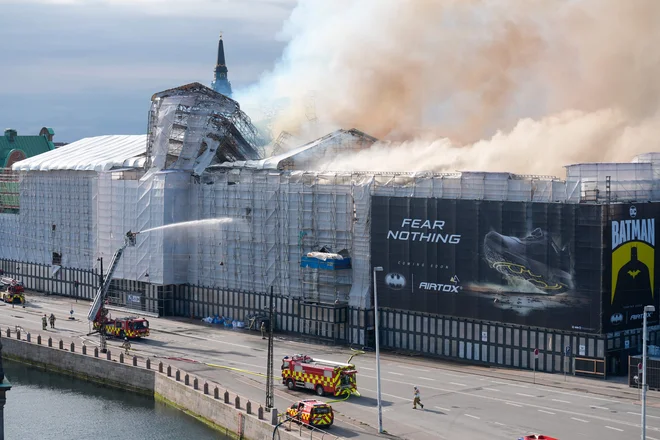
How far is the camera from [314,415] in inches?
2398

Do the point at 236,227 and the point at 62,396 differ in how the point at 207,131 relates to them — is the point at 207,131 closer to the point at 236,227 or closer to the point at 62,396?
the point at 236,227

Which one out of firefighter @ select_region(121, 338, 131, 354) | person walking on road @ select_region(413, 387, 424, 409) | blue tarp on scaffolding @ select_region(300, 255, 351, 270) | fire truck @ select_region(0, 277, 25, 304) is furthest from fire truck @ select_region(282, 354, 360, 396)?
fire truck @ select_region(0, 277, 25, 304)

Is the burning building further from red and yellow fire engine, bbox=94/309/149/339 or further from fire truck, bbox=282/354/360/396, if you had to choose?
fire truck, bbox=282/354/360/396

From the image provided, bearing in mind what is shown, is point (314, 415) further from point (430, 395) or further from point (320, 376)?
point (430, 395)

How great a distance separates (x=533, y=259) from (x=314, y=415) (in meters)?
25.4

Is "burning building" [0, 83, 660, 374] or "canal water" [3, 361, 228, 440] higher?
"burning building" [0, 83, 660, 374]

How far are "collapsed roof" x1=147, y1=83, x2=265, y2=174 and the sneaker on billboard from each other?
121 ft

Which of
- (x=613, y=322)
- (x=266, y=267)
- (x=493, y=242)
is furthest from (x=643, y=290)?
(x=266, y=267)

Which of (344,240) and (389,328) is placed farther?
(344,240)

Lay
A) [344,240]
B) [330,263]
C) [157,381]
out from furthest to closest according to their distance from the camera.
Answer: [344,240] → [330,263] → [157,381]

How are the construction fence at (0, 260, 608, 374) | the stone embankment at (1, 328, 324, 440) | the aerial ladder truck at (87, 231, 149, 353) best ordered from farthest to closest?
the aerial ladder truck at (87, 231, 149, 353), the construction fence at (0, 260, 608, 374), the stone embankment at (1, 328, 324, 440)

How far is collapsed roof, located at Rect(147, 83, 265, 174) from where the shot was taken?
348 ft

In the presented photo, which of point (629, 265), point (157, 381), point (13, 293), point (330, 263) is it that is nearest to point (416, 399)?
point (629, 265)

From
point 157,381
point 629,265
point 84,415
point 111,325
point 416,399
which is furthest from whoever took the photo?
point 111,325
